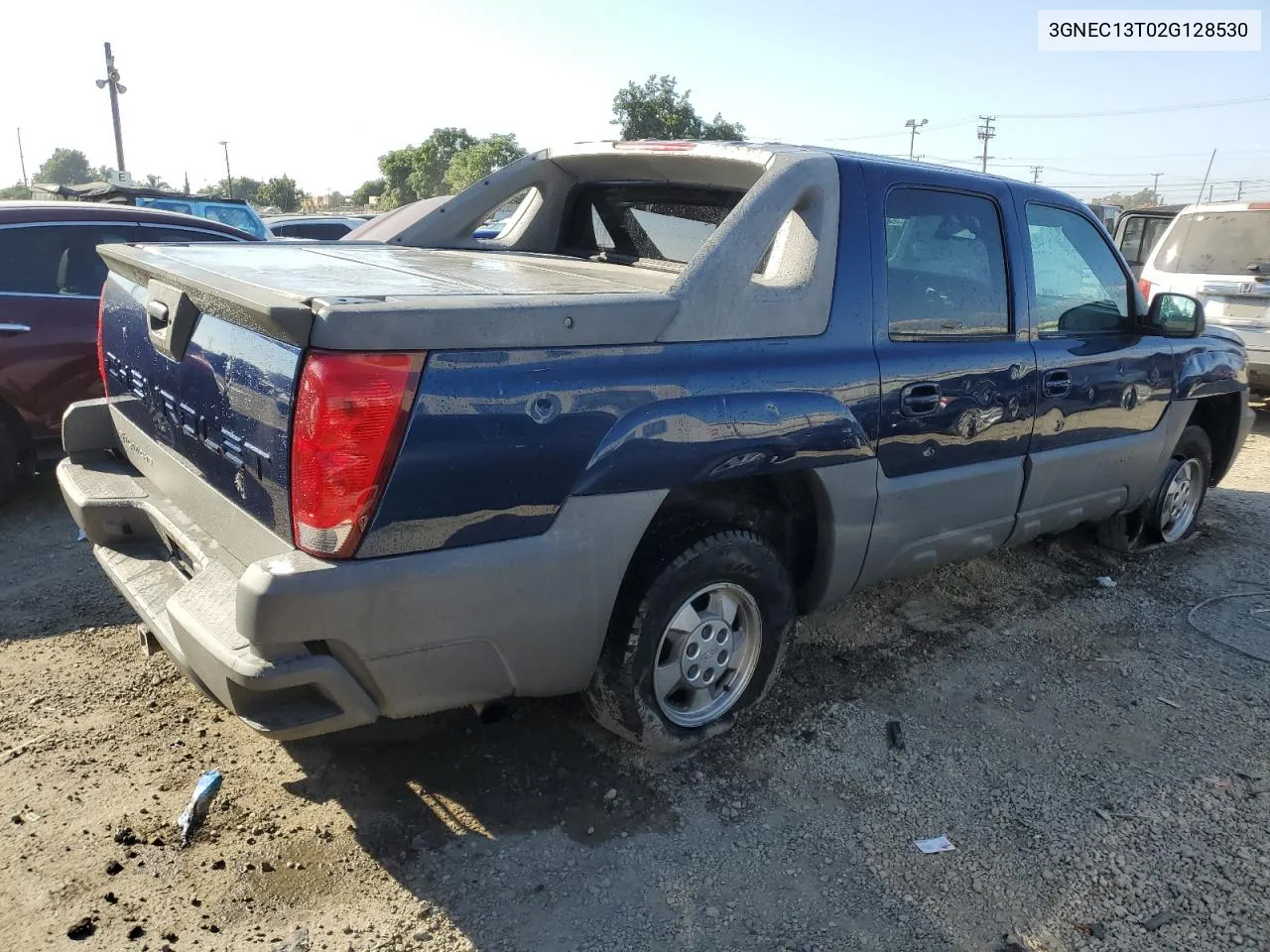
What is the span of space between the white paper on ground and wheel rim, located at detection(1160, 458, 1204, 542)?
3.23 metres

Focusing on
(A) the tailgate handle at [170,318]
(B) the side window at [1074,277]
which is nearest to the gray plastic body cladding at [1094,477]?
(B) the side window at [1074,277]

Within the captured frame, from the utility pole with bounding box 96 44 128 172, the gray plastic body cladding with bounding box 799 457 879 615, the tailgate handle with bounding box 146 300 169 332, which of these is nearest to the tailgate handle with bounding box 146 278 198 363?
the tailgate handle with bounding box 146 300 169 332

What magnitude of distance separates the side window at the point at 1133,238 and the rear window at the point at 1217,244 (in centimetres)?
270

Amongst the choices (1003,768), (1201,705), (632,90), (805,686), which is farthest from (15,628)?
(632,90)

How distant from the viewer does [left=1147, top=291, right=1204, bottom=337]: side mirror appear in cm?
432

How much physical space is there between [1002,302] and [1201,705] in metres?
1.76

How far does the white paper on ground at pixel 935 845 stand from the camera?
8.84ft

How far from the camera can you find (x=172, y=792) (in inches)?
110

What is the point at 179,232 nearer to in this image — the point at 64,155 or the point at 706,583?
the point at 706,583

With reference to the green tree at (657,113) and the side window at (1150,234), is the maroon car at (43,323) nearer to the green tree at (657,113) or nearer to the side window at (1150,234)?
the side window at (1150,234)

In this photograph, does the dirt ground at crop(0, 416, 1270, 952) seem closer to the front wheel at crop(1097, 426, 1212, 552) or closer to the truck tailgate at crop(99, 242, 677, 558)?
the truck tailgate at crop(99, 242, 677, 558)

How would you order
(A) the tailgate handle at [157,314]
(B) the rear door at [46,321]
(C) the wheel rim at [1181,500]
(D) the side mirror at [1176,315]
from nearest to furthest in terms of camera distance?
(A) the tailgate handle at [157,314]
(D) the side mirror at [1176,315]
(B) the rear door at [46,321]
(C) the wheel rim at [1181,500]

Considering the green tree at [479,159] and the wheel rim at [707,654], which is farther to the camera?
the green tree at [479,159]

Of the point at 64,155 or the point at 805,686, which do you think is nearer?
the point at 805,686
